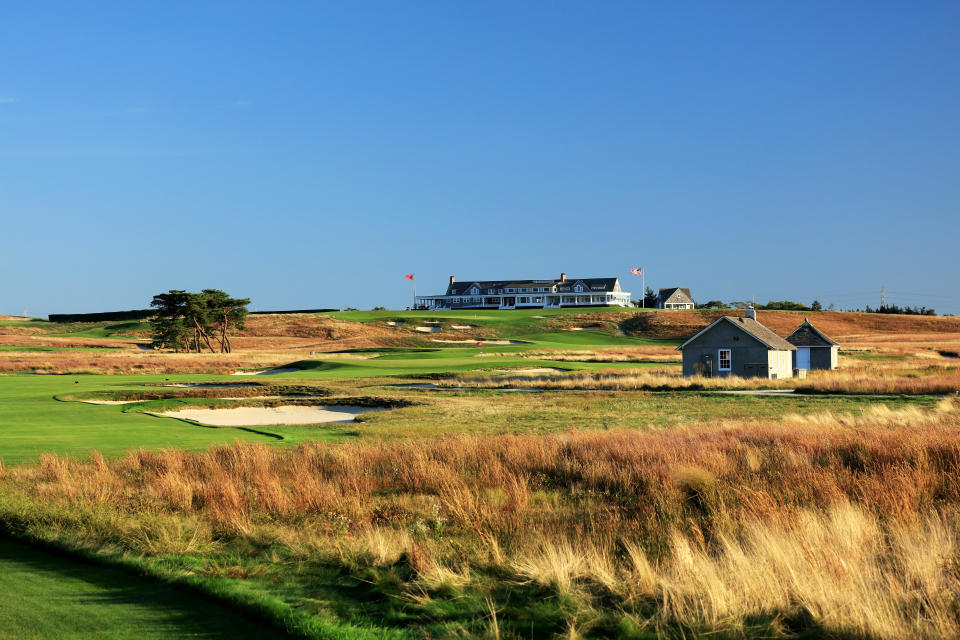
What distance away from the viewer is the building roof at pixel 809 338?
60031mm

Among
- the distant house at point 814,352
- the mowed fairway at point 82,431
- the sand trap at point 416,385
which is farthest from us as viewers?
the distant house at point 814,352

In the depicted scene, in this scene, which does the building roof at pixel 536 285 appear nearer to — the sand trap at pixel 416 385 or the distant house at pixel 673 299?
the distant house at pixel 673 299

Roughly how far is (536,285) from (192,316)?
9844 cm

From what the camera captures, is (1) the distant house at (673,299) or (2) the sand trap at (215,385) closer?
(2) the sand trap at (215,385)

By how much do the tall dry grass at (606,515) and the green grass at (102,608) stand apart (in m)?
1.05

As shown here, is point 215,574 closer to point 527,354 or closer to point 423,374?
point 423,374

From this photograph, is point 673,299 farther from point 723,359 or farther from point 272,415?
point 272,415

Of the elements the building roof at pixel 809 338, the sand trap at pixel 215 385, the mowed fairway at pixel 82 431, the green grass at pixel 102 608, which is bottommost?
the sand trap at pixel 215 385

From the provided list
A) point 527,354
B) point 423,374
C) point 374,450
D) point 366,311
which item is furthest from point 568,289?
point 374,450

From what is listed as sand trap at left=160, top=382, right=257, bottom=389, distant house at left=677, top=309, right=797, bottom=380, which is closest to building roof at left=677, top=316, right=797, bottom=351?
distant house at left=677, top=309, right=797, bottom=380

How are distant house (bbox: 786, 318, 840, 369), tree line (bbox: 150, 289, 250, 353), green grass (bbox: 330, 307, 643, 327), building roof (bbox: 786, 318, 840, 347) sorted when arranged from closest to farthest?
distant house (bbox: 786, 318, 840, 369) < building roof (bbox: 786, 318, 840, 347) < tree line (bbox: 150, 289, 250, 353) < green grass (bbox: 330, 307, 643, 327)

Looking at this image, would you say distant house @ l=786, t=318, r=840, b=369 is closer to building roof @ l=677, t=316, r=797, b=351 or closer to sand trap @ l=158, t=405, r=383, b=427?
building roof @ l=677, t=316, r=797, b=351

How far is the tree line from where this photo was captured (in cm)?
8969

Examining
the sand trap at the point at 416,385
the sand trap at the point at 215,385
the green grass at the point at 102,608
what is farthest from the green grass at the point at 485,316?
the green grass at the point at 102,608
